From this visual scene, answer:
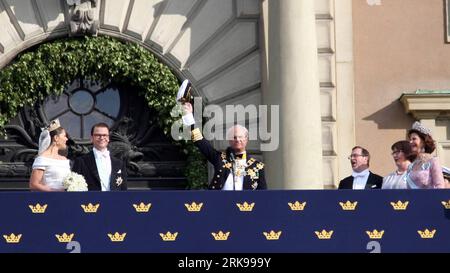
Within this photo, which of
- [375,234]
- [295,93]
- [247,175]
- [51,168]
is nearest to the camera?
[375,234]

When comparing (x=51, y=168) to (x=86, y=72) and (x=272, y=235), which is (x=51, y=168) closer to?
(x=272, y=235)

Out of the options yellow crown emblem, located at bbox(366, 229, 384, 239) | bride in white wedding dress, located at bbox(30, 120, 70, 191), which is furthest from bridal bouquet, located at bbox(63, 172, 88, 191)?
yellow crown emblem, located at bbox(366, 229, 384, 239)

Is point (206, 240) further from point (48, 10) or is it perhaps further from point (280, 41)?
point (48, 10)

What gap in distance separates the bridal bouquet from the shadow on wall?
22.3 ft

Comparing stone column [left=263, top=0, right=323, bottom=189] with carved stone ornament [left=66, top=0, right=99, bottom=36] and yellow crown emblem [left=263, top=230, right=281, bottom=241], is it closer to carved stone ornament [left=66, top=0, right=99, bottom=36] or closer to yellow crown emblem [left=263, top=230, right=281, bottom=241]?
carved stone ornament [left=66, top=0, right=99, bottom=36]

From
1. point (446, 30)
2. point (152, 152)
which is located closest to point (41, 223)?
point (152, 152)

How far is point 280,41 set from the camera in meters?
14.2

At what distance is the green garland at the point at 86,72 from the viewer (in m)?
15.1

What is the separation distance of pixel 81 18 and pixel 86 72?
2.38 feet

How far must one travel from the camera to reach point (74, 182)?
359 inches

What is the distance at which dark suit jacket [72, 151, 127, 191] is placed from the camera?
9.72m

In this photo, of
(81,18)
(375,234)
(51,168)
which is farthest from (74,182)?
(81,18)

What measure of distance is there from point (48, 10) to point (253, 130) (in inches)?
122

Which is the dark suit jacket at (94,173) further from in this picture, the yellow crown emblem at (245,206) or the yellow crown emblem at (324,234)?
the yellow crown emblem at (324,234)
